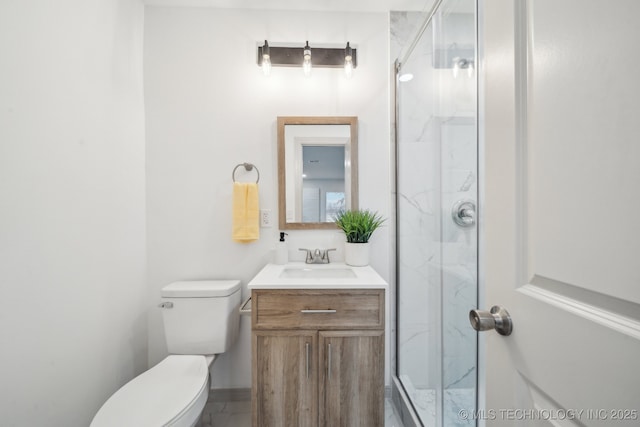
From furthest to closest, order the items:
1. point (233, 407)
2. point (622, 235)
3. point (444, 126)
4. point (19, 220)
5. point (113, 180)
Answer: point (233, 407) < point (113, 180) < point (444, 126) < point (19, 220) < point (622, 235)

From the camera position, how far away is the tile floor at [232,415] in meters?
1.44

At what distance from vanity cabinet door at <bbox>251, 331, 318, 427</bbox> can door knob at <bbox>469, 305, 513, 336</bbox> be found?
81 centimetres

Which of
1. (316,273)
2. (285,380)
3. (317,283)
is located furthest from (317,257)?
(285,380)

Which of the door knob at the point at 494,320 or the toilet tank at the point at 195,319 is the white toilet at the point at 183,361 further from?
the door knob at the point at 494,320

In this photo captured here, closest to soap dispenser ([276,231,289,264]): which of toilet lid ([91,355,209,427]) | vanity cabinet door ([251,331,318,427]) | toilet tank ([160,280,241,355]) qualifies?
toilet tank ([160,280,241,355])

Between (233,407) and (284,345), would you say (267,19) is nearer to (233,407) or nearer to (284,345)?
(284,345)

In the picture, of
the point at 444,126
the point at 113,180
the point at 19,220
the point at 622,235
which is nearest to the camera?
the point at 622,235

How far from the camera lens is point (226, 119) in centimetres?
162

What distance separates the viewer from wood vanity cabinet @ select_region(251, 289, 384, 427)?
1182mm

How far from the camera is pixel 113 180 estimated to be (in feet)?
4.37

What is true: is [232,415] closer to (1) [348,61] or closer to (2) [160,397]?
(2) [160,397]

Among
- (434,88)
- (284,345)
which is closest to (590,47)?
(434,88)

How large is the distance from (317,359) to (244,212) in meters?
0.89

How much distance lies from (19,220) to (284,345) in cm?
Result: 110
